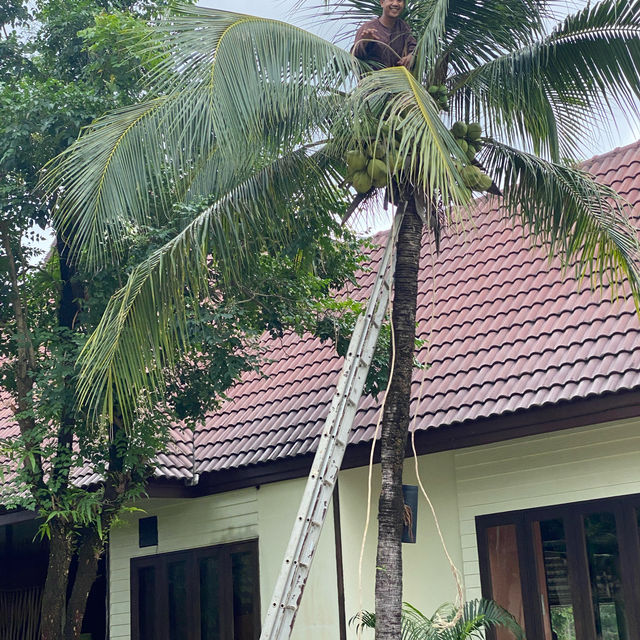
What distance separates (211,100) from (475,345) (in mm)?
4405

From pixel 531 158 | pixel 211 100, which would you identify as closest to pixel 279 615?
pixel 211 100

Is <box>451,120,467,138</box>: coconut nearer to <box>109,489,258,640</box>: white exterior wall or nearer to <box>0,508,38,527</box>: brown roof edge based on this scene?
<box>109,489,258,640</box>: white exterior wall

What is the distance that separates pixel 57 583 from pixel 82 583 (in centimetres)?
22

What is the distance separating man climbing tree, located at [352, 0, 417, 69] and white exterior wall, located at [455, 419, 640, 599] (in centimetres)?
346

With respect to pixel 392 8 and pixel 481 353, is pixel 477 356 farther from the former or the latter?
pixel 392 8

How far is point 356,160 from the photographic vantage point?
6.59 metres

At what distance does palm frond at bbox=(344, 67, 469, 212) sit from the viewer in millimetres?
5805

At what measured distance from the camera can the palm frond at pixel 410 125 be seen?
5805mm

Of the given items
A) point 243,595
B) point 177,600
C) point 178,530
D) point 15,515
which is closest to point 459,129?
point 243,595

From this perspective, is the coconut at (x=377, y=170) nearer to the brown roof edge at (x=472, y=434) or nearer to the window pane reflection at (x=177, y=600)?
the brown roof edge at (x=472, y=434)

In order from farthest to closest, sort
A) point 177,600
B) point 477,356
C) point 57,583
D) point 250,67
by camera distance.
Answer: point 177,600 < point 477,356 < point 57,583 < point 250,67

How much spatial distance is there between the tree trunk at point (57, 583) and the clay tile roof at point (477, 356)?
4.49ft

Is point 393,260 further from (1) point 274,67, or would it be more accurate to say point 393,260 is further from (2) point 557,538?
(2) point 557,538

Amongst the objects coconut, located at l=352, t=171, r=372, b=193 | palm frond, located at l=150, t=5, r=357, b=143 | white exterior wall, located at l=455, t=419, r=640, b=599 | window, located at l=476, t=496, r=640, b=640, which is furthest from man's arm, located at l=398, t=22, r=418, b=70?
window, located at l=476, t=496, r=640, b=640
